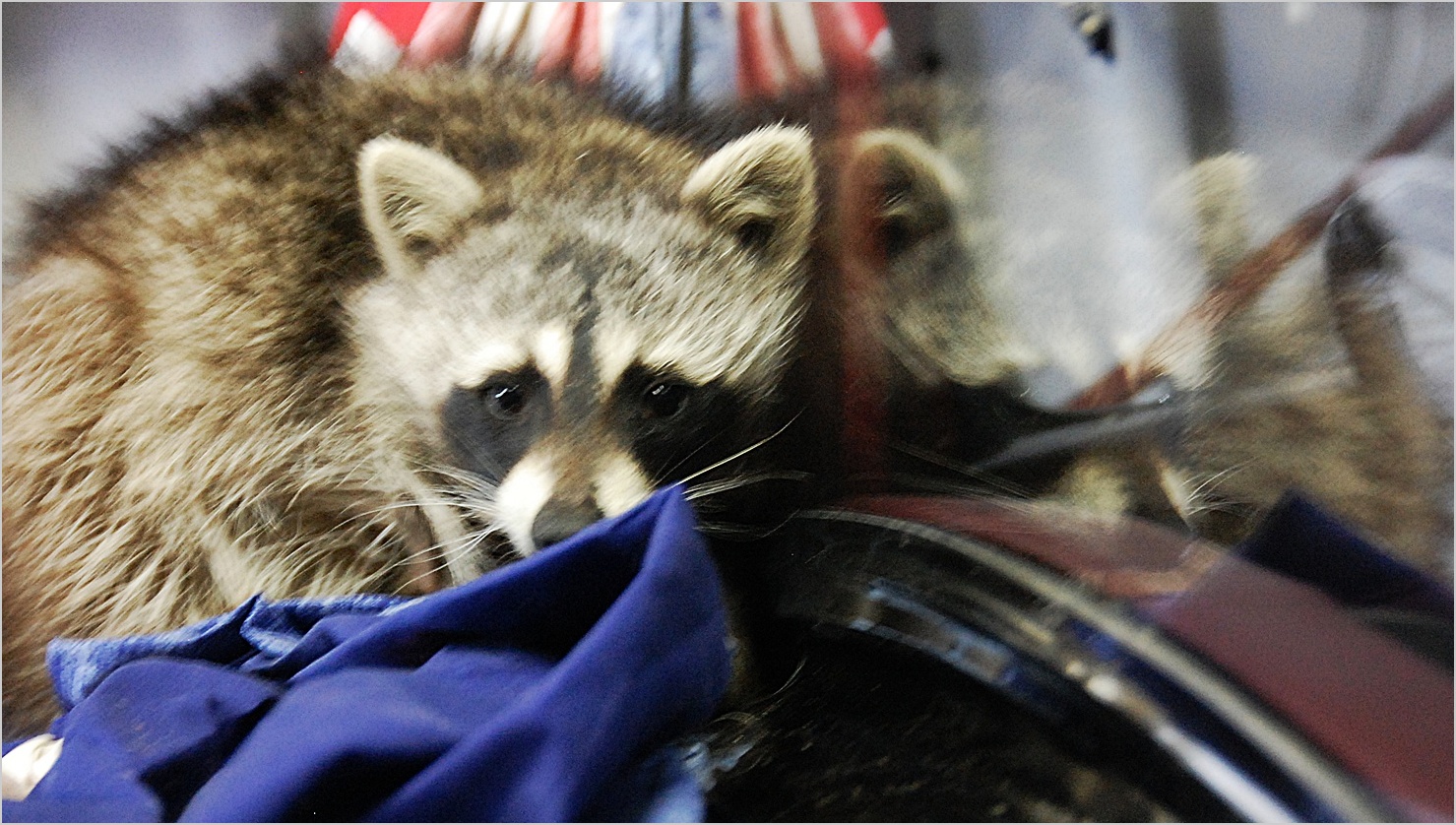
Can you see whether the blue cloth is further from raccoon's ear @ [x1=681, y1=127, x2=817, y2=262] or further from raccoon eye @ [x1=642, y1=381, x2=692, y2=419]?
→ raccoon's ear @ [x1=681, y1=127, x2=817, y2=262]

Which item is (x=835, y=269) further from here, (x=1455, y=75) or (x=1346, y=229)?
(x=1455, y=75)

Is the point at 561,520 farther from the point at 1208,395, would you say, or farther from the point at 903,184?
the point at 1208,395

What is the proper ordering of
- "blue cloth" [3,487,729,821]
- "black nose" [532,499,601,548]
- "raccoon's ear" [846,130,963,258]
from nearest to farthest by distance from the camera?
"blue cloth" [3,487,729,821]
"black nose" [532,499,601,548]
"raccoon's ear" [846,130,963,258]

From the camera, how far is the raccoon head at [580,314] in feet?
2.92

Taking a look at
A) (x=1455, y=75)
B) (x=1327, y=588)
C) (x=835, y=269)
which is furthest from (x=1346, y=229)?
(x=835, y=269)

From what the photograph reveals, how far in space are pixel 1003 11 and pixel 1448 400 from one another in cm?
57

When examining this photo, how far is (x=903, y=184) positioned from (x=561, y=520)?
0.48 m

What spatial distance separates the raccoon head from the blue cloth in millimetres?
141

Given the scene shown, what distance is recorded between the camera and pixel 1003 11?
941 mm

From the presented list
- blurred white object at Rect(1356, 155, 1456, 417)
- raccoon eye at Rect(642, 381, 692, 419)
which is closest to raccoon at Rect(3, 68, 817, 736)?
raccoon eye at Rect(642, 381, 692, 419)

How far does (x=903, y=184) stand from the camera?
952mm

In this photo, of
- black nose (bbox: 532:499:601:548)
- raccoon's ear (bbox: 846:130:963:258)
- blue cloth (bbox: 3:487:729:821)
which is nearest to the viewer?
blue cloth (bbox: 3:487:729:821)

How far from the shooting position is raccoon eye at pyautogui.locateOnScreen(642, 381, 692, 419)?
0.90 meters

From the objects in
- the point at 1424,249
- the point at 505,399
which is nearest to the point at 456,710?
the point at 505,399
